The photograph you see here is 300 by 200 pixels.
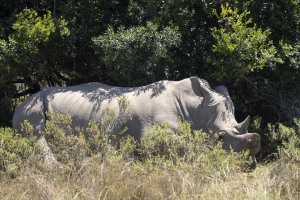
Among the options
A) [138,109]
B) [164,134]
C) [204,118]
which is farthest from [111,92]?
[164,134]

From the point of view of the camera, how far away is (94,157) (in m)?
6.92

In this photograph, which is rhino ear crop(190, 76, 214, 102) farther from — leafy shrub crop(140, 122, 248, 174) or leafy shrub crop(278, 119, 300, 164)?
leafy shrub crop(140, 122, 248, 174)

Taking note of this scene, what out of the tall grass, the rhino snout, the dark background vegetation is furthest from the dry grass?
the dark background vegetation

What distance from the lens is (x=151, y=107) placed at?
8711 mm

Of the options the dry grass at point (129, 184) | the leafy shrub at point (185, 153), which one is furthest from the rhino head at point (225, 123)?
the dry grass at point (129, 184)

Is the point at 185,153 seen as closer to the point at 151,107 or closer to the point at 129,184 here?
the point at 129,184

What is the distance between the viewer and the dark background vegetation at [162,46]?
30.0 ft

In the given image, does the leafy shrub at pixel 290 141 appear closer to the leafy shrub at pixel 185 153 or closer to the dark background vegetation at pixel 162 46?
the dark background vegetation at pixel 162 46

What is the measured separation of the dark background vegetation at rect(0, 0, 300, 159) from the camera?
30.0ft

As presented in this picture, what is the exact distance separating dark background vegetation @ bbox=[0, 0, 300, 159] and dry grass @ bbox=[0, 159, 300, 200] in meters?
2.62

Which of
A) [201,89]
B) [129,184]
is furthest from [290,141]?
[129,184]

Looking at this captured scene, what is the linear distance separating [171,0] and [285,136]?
3030 millimetres

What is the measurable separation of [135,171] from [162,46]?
2.95 m

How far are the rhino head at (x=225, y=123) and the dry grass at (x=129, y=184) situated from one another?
1.19m
